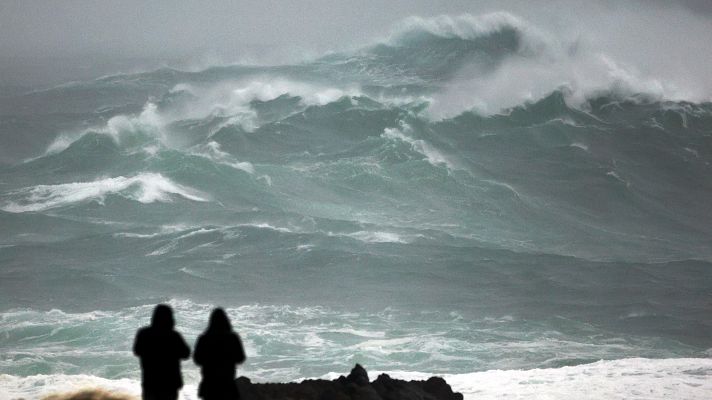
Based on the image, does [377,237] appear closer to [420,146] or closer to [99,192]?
[99,192]

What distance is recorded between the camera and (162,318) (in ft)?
24.8

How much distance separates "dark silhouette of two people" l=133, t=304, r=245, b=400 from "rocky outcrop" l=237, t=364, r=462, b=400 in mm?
3332

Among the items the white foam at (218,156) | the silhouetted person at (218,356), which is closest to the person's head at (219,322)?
the silhouetted person at (218,356)

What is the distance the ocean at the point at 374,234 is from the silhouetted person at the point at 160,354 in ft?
21.6

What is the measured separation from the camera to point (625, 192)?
40.2 meters

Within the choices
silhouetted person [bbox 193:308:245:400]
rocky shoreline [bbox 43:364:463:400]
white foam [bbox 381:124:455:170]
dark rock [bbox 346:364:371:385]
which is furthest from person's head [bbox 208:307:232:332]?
white foam [bbox 381:124:455:170]

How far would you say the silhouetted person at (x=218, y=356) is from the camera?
7.55 m

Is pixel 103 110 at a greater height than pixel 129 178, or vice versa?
pixel 103 110

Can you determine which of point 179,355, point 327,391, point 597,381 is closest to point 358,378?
point 327,391

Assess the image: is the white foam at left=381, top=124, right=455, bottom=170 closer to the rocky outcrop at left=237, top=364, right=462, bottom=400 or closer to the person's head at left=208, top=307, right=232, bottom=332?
the rocky outcrop at left=237, top=364, right=462, bottom=400

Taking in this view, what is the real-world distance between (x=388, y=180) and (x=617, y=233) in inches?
367

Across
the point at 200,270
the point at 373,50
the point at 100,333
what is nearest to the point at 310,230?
the point at 200,270

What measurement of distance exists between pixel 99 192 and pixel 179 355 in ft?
99.2

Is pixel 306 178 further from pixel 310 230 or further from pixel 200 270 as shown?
pixel 200 270
